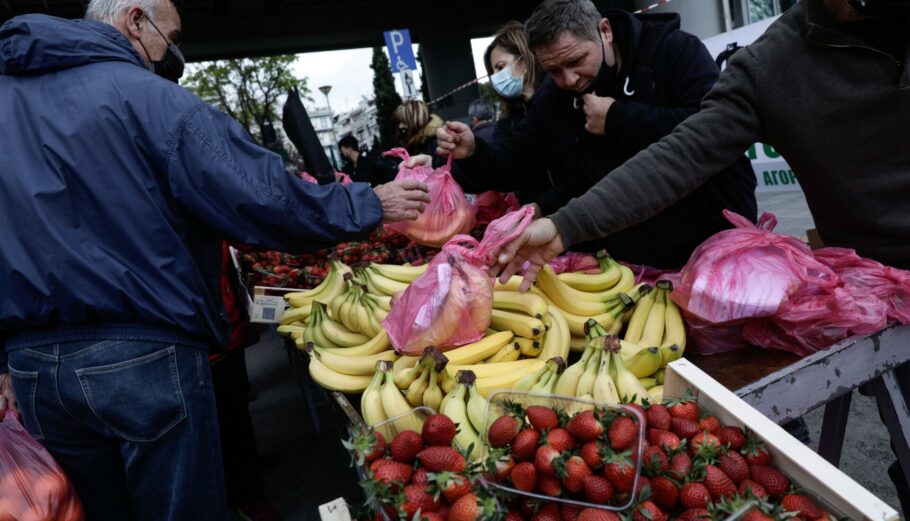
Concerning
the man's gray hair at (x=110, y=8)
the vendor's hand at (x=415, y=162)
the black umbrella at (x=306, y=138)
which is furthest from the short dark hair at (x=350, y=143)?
the man's gray hair at (x=110, y=8)

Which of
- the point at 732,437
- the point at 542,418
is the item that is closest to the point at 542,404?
the point at 542,418

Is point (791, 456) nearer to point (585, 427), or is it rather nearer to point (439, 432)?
point (585, 427)

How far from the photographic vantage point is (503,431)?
120 centimetres

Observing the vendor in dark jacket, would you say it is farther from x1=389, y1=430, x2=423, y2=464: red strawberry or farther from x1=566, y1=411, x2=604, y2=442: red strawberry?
x1=389, y1=430, x2=423, y2=464: red strawberry

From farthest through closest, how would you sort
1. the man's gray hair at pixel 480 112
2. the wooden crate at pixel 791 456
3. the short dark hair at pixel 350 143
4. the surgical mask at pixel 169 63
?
the short dark hair at pixel 350 143 → the man's gray hair at pixel 480 112 → the surgical mask at pixel 169 63 → the wooden crate at pixel 791 456

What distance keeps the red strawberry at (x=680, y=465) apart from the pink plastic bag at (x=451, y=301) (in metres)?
0.86

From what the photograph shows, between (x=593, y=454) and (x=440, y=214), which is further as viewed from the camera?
(x=440, y=214)

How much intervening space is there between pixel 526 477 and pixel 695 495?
0.33 metres

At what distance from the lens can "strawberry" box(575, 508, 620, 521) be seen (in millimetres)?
1017

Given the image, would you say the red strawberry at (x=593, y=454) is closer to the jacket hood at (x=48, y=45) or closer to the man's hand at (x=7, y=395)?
the jacket hood at (x=48, y=45)

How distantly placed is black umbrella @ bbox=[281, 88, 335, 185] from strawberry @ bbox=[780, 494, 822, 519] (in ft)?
10.3

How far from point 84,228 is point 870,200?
8.25 ft

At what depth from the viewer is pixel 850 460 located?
113 inches

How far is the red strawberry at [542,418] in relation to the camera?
1201 mm
